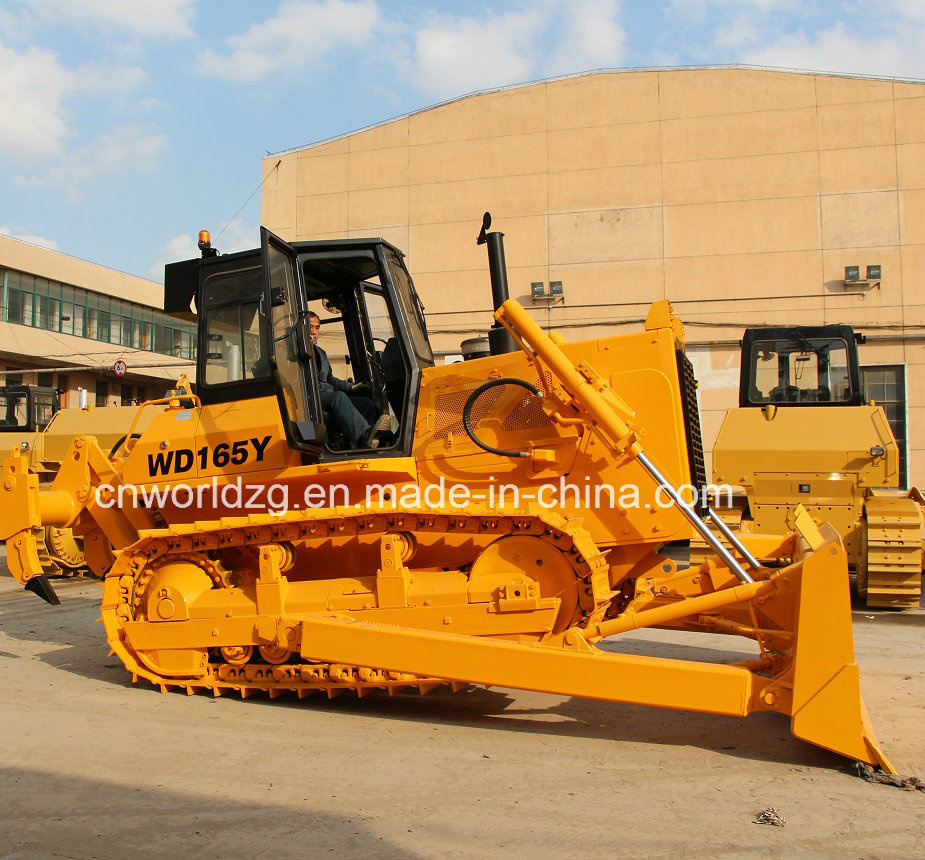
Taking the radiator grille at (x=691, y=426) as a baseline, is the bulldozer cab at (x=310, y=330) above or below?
above

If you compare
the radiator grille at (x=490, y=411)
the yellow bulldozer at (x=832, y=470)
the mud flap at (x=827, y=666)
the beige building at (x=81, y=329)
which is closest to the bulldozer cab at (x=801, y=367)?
the yellow bulldozer at (x=832, y=470)

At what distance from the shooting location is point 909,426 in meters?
20.0

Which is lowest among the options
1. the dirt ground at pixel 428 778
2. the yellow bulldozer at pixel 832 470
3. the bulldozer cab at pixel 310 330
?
the dirt ground at pixel 428 778

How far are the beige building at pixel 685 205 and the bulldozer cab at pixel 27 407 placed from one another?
948cm

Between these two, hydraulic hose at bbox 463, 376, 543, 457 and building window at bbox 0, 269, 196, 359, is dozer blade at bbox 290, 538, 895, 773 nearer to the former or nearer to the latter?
hydraulic hose at bbox 463, 376, 543, 457

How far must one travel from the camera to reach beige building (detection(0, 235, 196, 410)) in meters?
36.8

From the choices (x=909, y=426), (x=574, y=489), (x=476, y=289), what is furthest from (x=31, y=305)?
(x=574, y=489)

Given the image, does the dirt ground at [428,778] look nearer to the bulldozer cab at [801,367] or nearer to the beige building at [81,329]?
the bulldozer cab at [801,367]

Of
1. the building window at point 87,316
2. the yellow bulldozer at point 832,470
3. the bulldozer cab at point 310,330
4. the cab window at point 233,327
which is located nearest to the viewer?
the bulldozer cab at point 310,330

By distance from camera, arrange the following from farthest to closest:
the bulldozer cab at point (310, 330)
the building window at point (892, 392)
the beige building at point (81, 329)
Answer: the beige building at point (81, 329)
the building window at point (892, 392)
the bulldozer cab at point (310, 330)

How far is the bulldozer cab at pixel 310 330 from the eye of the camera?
5.81 metres

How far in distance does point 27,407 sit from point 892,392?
1990 cm

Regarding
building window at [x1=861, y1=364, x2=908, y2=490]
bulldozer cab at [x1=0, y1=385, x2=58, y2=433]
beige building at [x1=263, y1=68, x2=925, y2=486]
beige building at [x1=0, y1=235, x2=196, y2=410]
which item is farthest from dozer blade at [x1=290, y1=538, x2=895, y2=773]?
beige building at [x1=0, y1=235, x2=196, y2=410]

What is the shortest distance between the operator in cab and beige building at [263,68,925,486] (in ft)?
51.6
